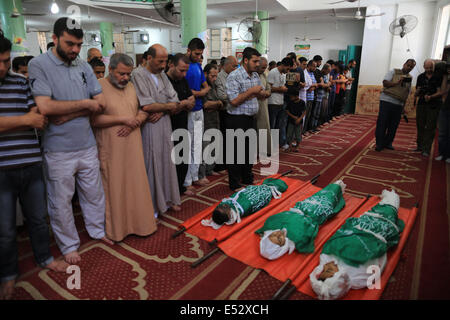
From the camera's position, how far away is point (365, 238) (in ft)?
6.95

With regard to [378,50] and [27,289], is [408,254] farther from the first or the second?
[378,50]

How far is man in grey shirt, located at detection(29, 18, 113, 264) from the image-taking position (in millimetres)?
1998

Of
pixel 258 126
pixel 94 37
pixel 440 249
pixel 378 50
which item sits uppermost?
pixel 94 37

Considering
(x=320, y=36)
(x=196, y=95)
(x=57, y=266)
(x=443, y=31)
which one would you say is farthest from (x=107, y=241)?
(x=320, y=36)

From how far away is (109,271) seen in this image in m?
2.18

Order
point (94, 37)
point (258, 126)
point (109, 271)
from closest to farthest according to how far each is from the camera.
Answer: point (109, 271), point (258, 126), point (94, 37)

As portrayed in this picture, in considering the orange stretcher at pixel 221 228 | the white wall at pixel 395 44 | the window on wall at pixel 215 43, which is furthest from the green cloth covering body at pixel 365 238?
the window on wall at pixel 215 43

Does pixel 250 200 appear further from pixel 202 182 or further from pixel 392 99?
pixel 392 99

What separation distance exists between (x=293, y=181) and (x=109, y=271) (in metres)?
2.48

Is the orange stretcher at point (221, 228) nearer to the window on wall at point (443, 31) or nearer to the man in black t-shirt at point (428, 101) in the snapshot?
the man in black t-shirt at point (428, 101)

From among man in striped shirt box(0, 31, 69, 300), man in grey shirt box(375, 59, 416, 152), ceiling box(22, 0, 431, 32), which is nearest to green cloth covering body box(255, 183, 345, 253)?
man in striped shirt box(0, 31, 69, 300)

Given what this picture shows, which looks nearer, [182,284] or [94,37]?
[182,284]

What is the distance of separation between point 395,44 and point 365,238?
9486 millimetres
